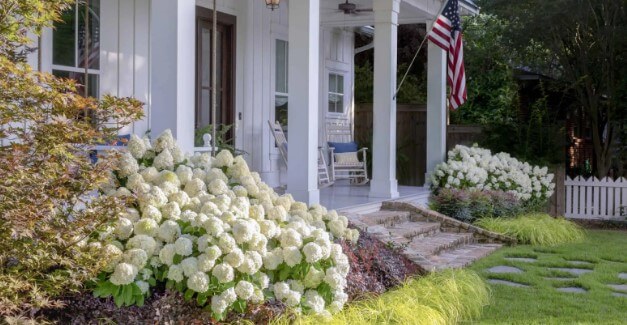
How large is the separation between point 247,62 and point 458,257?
13.6 ft

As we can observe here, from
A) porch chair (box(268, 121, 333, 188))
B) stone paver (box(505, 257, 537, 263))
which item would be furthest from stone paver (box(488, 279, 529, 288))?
porch chair (box(268, 121, 333, 188))

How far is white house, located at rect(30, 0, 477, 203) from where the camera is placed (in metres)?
6.14

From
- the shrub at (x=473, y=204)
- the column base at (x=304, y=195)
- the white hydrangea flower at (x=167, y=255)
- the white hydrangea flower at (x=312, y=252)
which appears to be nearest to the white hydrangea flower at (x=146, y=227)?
the white hydrangea flower at (x=167, y=255)

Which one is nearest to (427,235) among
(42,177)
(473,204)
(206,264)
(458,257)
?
(458,257)

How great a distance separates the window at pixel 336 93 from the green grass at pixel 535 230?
14.2ft

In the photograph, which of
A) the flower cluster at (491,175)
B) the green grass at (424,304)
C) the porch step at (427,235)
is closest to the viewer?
the green grass at (424,304)

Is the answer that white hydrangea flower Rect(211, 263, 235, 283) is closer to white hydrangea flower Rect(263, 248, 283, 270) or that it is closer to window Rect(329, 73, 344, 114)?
white hydrangea flower Rect(263, 248, 283, 270)

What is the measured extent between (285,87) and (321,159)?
4.09 ft

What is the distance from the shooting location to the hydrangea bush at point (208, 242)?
4.36m

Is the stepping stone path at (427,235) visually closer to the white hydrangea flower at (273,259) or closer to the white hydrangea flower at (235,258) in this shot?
the white hydrangea flower at (273,259)

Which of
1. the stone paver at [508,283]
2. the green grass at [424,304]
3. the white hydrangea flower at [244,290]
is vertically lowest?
the stone paver at [508,283]

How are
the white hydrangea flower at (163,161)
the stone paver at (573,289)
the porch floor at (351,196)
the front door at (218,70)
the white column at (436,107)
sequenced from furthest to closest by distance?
the white column at (436,107) < the front door at (218,70) < the porch floor at (351,196) < the stone paver at (573,289) < the white hydrangea flower at (163,161)

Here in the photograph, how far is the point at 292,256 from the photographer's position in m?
4.80

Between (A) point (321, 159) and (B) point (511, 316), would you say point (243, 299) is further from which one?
(A) point (321, 159)
